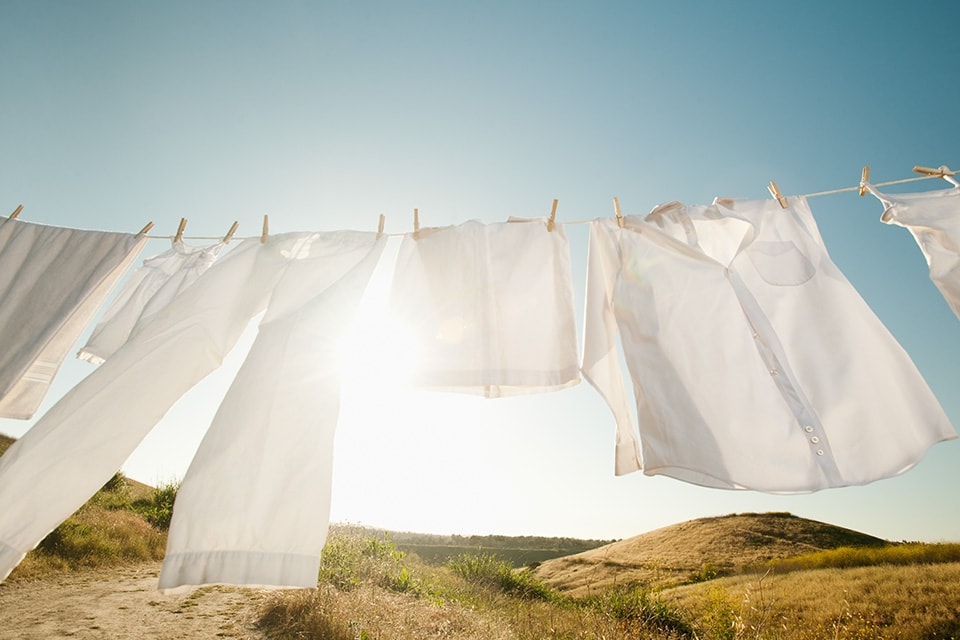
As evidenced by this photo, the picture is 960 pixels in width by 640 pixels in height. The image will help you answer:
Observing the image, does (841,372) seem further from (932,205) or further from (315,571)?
(315,571)

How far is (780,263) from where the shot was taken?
2223 mm

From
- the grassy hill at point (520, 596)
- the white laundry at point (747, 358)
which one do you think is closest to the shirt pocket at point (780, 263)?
the white laundry at point (747, 358)

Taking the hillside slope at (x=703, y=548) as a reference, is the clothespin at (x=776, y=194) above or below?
above

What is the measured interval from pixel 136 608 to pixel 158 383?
6.40m

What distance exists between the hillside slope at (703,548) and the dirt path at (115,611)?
11139mm

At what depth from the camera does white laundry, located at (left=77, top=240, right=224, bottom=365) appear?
281 centimetres

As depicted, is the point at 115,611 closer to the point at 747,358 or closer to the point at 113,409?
the point at 113,409

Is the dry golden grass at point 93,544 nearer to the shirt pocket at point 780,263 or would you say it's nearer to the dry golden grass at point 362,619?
the dry golden grass at point 362,619

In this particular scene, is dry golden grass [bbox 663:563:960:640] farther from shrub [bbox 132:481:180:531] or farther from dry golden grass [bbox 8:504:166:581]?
shrub [bbox 132:481:180:531]

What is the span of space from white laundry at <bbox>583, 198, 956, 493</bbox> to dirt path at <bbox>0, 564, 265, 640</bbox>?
19.9ft

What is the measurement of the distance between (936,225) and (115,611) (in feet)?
28.7

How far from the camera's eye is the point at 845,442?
1.85 meters

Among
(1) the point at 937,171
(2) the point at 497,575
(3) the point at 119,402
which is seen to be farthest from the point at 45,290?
(2) the point at 497,575

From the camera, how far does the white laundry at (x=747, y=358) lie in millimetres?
1810
